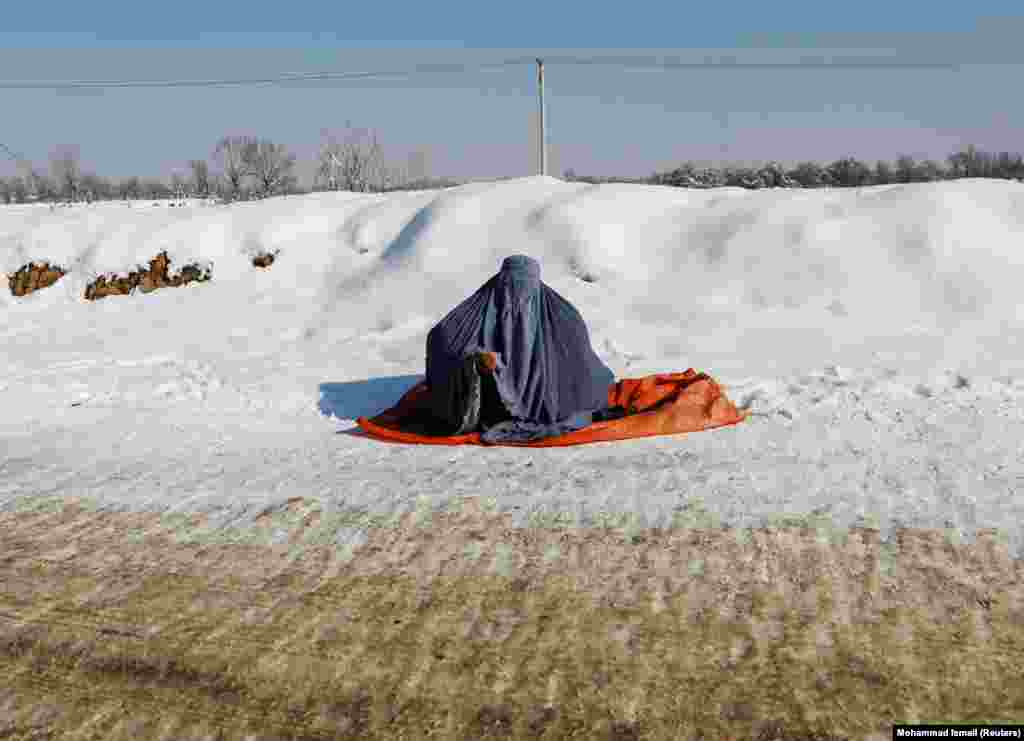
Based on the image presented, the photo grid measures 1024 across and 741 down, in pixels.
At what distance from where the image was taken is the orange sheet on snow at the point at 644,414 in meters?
5.62

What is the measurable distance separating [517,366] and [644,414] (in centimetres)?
Result: 89

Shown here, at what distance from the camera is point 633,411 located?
244 inches

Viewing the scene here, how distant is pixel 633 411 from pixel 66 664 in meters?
4.07

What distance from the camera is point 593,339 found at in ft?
28.0

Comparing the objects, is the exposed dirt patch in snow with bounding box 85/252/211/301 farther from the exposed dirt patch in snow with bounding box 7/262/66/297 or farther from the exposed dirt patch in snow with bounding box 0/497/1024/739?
the exposed dirt patch in snow with bounding box 0/497/1024/739

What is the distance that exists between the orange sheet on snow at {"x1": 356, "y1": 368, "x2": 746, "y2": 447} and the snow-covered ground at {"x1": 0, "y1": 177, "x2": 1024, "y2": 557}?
0.15m

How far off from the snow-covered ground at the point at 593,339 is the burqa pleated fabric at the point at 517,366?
43 centimetres

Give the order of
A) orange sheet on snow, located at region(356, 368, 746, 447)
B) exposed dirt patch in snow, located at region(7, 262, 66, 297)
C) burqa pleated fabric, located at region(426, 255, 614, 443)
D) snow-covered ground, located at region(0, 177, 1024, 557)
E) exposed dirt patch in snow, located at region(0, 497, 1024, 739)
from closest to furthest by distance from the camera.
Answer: exposed dirt patch in snow, located at region(0, 497, 1024, 739) < snow-covered ground, located at region(0, 177, 1024, 557) < orange sheet on snow, located at region(356, 368, 746, 447) < burqa pleated fabric, located at region(426, 255, 614, 443) < exposed dirt patch in snow, located at region(7, 262, 66, 297)

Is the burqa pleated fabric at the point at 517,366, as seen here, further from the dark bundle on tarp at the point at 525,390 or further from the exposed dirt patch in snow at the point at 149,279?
the exposed dirt patch in snow at the point at 149,279

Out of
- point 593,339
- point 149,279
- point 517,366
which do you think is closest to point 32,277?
point 149,279

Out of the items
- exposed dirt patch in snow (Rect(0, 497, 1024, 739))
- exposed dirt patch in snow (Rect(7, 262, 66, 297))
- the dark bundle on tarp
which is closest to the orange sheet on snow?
the dark bundle on tarp

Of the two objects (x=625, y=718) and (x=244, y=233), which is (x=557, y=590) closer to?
(x=625, y=718)

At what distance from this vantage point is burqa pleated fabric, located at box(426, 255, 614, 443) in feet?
19.0

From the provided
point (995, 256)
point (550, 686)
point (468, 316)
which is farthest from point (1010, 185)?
point (550, 686)
